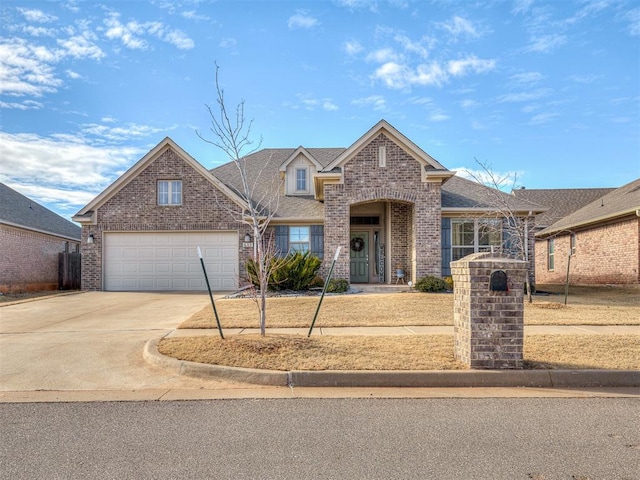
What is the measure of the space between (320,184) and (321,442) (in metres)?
13.4

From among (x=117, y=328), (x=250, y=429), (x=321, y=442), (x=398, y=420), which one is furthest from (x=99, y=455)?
(x=117, y=328)

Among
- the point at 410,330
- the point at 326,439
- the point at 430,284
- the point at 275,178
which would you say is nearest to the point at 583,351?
the point at 410,330

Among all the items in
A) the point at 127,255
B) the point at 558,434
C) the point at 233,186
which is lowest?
the point at 558,434

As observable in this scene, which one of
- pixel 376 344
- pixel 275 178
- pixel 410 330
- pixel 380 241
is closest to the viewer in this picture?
pixel 376 344

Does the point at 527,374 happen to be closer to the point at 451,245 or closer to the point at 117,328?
the point at 117,328

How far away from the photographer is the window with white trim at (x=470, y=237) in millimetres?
17219

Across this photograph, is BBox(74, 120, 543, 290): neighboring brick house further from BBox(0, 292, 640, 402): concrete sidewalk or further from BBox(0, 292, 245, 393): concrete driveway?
BBox(0, 292, 640, 402): concrete sidewalk

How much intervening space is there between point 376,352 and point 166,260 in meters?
13.4

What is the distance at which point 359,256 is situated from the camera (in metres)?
18.9

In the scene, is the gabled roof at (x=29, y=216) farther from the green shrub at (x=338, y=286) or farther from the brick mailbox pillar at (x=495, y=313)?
the brick mailbox pillar at (x=495, y=313)

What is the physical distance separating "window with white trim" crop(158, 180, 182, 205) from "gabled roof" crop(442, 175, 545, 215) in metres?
10.5

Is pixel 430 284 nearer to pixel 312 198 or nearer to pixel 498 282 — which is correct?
pixel 312 198

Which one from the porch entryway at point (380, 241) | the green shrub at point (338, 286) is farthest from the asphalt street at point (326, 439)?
the porch entryway at point (380, 241)

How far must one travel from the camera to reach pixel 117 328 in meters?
9.41
